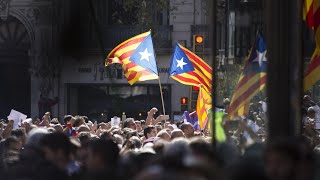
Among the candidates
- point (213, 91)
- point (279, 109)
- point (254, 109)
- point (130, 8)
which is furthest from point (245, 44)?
point (130, 8)

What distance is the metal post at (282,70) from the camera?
5281 millimetres

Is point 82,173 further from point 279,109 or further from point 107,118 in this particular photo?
point 107,118

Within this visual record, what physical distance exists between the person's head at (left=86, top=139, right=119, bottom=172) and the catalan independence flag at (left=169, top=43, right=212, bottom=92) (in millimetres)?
10334

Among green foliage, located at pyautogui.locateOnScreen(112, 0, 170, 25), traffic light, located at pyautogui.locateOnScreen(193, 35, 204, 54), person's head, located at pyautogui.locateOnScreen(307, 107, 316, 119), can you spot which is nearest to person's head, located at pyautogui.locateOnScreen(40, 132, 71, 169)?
person's head, located at pyautogui.locateOnScreen(307, 107, 316, 119)

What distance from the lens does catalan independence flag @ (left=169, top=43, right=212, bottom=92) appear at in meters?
17.5

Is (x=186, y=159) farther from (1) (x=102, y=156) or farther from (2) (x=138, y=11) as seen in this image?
(2) (x=138, y=11)

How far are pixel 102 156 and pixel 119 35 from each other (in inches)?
1245

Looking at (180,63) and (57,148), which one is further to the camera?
(180,63)

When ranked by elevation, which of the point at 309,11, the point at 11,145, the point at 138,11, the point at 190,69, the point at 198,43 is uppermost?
the point at 138,11

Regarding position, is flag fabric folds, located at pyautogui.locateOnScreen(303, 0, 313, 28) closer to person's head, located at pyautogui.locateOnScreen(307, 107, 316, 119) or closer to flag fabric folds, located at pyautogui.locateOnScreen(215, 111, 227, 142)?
flag fabric folds, located at pyautogui.locateOnScreen(215, 111, 227, 142)

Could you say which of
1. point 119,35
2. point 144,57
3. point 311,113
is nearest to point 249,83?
point 311,113

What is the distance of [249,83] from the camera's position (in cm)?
711

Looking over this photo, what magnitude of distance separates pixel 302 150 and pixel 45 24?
33.5 metres

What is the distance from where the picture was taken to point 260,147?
256 inches
